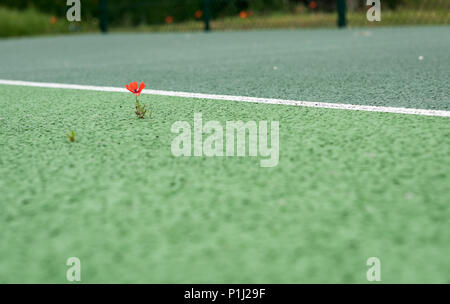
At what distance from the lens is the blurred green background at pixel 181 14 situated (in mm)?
13766

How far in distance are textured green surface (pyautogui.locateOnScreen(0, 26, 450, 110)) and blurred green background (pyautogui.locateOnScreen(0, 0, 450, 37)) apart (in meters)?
5.68

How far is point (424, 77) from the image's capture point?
4191 millimetres

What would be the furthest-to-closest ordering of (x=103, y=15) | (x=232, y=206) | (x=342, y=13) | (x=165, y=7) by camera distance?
(x=165, y=7) < (x=103, y=15) < (x=342, y=13) < (x=232, y=206)

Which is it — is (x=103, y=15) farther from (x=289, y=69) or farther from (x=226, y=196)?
(x=226, y=196)

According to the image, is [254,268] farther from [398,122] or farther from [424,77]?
[424,77]

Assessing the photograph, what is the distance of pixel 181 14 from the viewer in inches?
640

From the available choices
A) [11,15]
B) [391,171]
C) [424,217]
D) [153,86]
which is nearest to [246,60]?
[153,86]

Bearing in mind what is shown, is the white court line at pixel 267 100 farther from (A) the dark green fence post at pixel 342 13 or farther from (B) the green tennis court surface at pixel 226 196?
(A) the dark green fence post at pixel 342 13

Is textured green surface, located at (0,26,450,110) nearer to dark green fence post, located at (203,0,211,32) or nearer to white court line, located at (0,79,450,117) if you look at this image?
white court line, located at (0,79,450,117)

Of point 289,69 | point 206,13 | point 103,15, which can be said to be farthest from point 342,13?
point 289,69

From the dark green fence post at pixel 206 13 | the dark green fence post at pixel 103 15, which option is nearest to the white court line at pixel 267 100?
the dark green fence post at pixel 206 13

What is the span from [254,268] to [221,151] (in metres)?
0.99

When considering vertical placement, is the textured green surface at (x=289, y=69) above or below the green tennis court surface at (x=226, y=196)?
above

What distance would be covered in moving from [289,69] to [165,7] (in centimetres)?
1226
